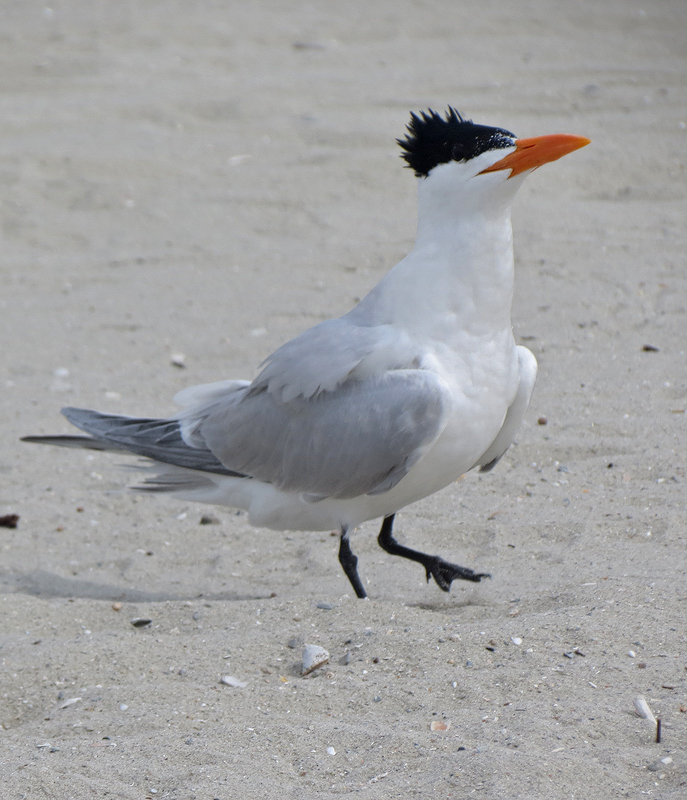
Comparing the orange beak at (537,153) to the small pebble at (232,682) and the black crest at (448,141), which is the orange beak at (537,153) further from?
the small pebble at (232,682)

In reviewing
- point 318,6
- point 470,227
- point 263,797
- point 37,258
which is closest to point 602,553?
point 470,227

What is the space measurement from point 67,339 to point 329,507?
277 cm

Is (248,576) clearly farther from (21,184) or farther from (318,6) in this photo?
(318,6)

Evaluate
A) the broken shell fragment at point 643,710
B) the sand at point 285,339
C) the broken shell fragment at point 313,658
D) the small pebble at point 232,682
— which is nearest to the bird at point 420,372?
the sand at point 285,339

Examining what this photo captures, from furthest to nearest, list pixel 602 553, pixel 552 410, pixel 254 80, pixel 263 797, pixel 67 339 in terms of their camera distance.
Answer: pixel 254 80 → pixel 67 339 → pixel 552 410 → pixel 602 553 → pixel 263 797

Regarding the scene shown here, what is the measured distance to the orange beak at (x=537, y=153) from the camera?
2.88m

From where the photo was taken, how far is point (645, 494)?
145 inches

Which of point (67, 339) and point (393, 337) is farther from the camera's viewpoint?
point (67, 339)

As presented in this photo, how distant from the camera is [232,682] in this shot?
2678 millimetres

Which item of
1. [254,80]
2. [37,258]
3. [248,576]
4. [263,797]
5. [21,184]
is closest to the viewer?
[263,797]

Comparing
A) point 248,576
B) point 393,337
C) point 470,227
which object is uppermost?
point 470,227

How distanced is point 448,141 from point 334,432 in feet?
2.97

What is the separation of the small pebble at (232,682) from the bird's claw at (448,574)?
33.0 inches

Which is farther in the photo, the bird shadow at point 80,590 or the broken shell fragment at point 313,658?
the bird shadow at point 80,590
